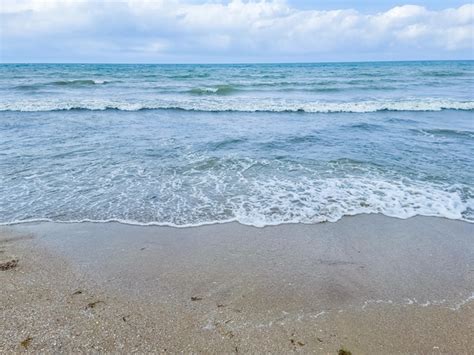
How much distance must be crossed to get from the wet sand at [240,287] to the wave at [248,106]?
14.6 m

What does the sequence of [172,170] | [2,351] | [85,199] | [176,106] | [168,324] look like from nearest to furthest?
1. [2,351]
2. [168,324]
3. [85,199]
4. [172,170]
5. [176,106]

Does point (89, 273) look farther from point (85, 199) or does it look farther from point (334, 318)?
point (334, 318)

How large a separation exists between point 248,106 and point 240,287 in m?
17.2

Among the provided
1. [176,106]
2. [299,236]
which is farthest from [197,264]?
[176,106]

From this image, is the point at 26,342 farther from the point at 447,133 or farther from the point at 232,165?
the point at 447,133

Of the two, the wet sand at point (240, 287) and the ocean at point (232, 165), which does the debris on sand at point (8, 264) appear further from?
the ocean at point (232, 165)

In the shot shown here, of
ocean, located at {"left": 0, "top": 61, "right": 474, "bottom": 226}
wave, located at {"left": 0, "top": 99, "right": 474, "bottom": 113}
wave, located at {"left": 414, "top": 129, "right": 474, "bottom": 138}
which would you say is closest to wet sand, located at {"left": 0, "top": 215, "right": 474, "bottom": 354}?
ocean, located at {"left": 0, "top": 61, "right": 474, "bottom": 226}

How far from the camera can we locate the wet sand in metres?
3.51

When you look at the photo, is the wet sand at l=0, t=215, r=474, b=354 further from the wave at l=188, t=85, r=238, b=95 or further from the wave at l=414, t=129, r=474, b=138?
the wave at l=188, t=85, r=238, b=95

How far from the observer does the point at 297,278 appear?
4570 mm

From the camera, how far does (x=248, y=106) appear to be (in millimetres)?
20484

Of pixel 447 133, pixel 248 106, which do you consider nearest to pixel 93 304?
pixel 447 133

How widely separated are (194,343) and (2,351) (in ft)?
6.18

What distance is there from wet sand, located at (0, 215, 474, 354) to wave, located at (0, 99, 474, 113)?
573 inches
